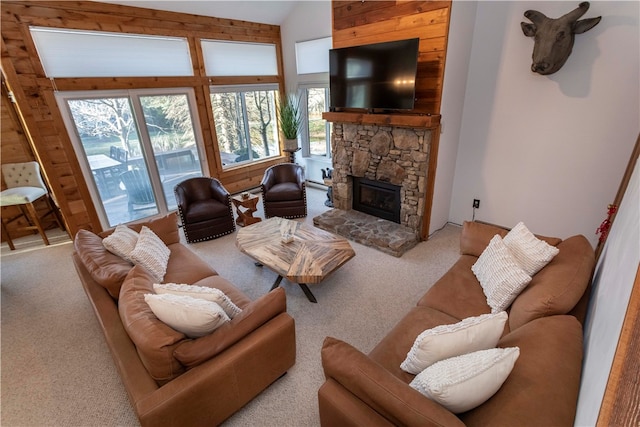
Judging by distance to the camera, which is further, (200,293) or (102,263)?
(102,263)

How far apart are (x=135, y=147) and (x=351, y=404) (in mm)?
4494

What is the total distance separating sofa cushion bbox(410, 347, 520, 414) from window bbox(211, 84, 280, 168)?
4.97 metres

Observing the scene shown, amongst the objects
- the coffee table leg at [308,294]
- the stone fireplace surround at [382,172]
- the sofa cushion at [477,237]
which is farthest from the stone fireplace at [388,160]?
the coffee table leg at [308,294]

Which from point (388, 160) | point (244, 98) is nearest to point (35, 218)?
point (244, 98)

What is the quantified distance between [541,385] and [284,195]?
11.7 ft

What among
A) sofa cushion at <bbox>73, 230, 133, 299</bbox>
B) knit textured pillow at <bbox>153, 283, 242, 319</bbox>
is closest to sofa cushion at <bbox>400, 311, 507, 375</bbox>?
knit textured pillow at <bbox>153, 283, 242, 319</bbox>

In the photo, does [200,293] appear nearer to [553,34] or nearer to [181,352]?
[181,352]

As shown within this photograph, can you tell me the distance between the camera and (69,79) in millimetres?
3496

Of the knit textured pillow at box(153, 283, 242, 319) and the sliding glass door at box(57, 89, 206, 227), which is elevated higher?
the sliding glass door at box(57, 89, 206, 227)

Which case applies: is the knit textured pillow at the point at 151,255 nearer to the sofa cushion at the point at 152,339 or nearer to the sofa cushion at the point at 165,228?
the sofa cushion at the point at 165,228

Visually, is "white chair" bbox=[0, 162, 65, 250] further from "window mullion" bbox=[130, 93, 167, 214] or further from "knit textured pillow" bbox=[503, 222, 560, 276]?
"knit textured pillow" bbox=[503, 222, 560, 276]

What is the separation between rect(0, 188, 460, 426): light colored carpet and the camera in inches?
75.3

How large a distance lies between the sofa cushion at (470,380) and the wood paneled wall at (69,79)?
15.1 feet

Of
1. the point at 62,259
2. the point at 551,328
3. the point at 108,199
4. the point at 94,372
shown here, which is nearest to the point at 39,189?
the point at 108,199
